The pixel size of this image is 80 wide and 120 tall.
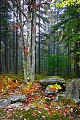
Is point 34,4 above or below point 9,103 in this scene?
above

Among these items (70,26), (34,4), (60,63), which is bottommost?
(60,63)

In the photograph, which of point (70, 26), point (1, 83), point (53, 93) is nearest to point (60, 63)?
point (70, 26)

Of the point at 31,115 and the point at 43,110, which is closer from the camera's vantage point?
the point at 31,115

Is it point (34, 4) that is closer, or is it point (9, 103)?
point (9, 103)

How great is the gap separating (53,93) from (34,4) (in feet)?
16.8

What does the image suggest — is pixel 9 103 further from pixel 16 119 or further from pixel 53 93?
pixel 53 93

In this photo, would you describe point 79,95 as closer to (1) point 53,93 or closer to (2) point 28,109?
(1) point 53,93

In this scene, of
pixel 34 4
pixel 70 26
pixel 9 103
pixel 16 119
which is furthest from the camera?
pixel 70 26

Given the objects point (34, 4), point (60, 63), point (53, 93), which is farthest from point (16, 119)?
point (60, 63)

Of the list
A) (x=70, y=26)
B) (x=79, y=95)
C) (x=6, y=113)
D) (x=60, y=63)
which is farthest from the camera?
(x=60, y=63)

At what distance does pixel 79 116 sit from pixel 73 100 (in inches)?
41.5

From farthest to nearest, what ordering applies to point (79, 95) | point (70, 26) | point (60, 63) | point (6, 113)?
point (60, 63) → point (70, 26) → point (79, 95) → point (6, 113)

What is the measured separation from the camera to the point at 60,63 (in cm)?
2391

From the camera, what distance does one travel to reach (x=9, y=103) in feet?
22.2
